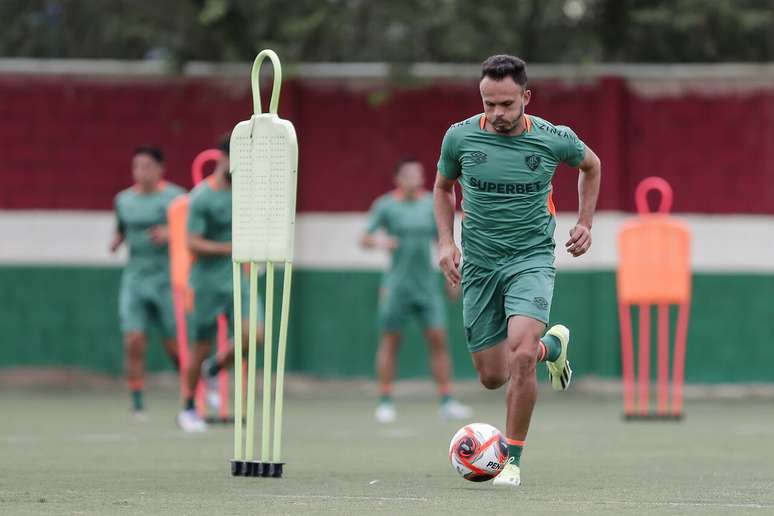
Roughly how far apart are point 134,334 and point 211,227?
2025 mm

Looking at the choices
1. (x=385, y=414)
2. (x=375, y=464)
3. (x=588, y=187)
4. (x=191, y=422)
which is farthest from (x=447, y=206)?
(x=385, y=414)

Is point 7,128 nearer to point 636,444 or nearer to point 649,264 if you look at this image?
point 649,264

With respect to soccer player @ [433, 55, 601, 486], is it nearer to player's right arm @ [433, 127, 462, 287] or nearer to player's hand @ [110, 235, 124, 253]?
player's right arm @ [433, 127, 462, 287]

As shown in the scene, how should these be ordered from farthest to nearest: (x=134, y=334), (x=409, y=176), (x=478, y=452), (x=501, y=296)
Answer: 1. (x=409, y=176)
2. (x=134, y=334)
3. (x=501, y=296)
4. (x=478, y=452)

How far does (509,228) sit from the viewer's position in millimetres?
9016

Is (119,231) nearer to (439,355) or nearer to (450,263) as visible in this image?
(439,355)

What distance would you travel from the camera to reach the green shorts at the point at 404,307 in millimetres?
16047

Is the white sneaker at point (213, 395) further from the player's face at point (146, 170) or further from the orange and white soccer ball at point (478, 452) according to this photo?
the orange and white soccer ball at point (478, 452)

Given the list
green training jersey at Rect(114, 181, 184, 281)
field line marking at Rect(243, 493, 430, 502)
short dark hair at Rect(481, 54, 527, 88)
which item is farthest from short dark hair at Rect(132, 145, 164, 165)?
field line marking at Rect(243, 493, 430, 502)

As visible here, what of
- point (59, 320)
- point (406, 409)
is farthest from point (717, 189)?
point (59, 320)

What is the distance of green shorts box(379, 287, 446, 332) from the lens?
1605cm

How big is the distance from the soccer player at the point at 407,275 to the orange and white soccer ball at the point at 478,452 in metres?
7.20

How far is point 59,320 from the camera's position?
19.1 meters

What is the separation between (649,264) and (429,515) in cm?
844
